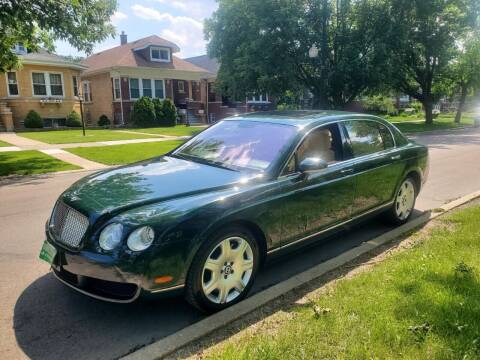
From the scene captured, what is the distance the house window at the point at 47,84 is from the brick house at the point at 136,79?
3624 millimetres

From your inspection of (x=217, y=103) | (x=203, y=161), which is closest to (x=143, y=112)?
(x=217, y=103)

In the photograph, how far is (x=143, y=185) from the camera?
11.9 ft

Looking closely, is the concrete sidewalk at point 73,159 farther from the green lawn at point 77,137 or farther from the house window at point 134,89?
the house window at point 134,89

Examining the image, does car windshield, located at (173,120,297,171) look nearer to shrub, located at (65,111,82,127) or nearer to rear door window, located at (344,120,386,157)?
rear door window, located at (344,120,386,157)

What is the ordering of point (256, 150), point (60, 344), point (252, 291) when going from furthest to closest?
point (256, 150) → point (252, 291) → point (60, 344)

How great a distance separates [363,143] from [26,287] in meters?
4.01

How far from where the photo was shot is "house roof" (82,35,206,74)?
31328mm

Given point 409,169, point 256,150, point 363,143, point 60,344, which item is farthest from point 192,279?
point 409,169

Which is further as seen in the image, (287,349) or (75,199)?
(75,199)

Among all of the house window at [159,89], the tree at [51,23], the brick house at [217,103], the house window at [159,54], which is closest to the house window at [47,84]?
the house window at [159,89]

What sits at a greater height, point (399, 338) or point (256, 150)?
point (256, 150)

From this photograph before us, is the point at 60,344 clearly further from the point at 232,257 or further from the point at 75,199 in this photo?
the point at 232,257

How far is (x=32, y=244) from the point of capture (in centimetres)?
514

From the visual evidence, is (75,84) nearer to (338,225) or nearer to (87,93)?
(87,93)
